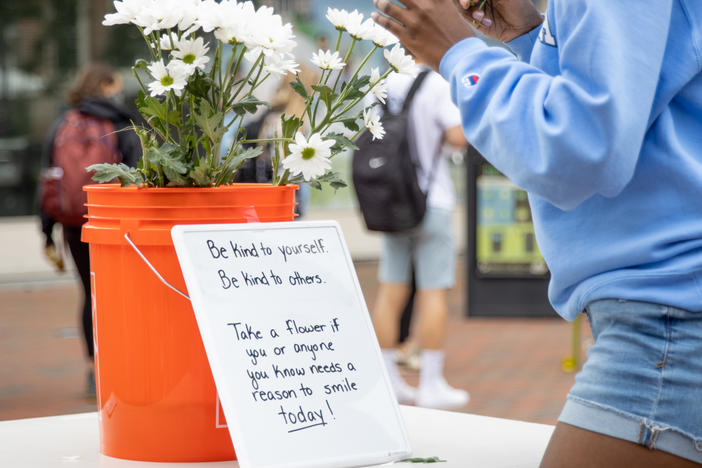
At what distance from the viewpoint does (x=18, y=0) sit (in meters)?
11.7

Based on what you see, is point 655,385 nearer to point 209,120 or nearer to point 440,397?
point 209,120

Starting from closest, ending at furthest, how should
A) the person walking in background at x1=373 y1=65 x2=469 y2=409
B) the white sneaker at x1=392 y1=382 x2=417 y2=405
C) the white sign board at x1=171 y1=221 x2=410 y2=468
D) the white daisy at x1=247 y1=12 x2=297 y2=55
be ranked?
1. the white sign board at x1=171 y1=221 x2=410 y2=468
2. the white daisy at x1=247 y1=12 x2=297 y2=55
3. the person walking in background at x1=373 y1=65 x2=469 y2=409
4. the white sneaker at x1=392 y1=382 x2=417 y2=405

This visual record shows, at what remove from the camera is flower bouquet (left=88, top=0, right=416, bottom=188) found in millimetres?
1768

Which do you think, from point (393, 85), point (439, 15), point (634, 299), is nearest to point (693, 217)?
point (634, 299)

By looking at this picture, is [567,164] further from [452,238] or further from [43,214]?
[43,214]

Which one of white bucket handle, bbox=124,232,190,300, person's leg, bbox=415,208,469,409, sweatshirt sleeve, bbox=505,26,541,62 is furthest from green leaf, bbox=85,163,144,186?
person's leg, bbox=415,208,469,409

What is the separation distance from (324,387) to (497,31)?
67cm

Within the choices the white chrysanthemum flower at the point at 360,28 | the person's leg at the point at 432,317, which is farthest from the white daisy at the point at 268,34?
the person's leg at the point at 432,317

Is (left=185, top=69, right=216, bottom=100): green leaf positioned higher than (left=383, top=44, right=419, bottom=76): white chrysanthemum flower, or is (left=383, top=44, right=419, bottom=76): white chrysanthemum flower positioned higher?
(left=383, top=44, right=419, bottom=76): white chrysanthemum flower

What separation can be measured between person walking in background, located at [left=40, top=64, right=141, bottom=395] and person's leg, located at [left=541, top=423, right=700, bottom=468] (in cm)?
430

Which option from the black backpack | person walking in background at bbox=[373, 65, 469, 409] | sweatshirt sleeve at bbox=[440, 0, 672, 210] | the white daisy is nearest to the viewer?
sweatshirt sleeve at bbox=[440, 0, 672, 210]

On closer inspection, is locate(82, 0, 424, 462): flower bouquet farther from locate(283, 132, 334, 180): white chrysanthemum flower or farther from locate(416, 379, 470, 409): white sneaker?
locate(416, 379, 470, 409): white sneaker

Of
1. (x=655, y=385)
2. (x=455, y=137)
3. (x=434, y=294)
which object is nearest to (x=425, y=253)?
(x=434, y=294)

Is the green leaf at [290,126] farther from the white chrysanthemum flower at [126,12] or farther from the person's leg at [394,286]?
the person's leg at [394,286]
